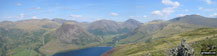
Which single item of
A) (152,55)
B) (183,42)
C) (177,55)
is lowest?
(152,55)

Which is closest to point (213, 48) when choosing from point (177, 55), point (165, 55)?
point (165, 55)

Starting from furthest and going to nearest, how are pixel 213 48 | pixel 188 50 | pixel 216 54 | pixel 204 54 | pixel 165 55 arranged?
1. pixel 165 55
2. pixel 213 48
3. pixel 204 54
4. pixel 216 54
5. pixel 188 50

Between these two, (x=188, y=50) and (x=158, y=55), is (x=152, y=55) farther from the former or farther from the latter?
(x=188, y=50)

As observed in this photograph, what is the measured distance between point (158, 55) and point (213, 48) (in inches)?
1429

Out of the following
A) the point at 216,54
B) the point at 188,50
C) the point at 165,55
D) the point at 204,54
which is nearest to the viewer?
the point at 188,50

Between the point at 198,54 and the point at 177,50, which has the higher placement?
the point at 177,50

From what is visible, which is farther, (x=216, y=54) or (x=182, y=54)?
(x=216, y=54)

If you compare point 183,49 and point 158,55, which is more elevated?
point 183,49

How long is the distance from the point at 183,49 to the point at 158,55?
76.6 metres

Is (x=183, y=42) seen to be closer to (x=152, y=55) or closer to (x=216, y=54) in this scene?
(x=216, y=54)

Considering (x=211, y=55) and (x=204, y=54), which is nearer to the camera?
(x=211, y=55)

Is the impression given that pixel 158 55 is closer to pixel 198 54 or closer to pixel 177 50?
pixel 198 54

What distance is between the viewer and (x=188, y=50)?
57438 mm

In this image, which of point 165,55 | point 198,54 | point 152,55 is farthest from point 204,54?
point 152,55
